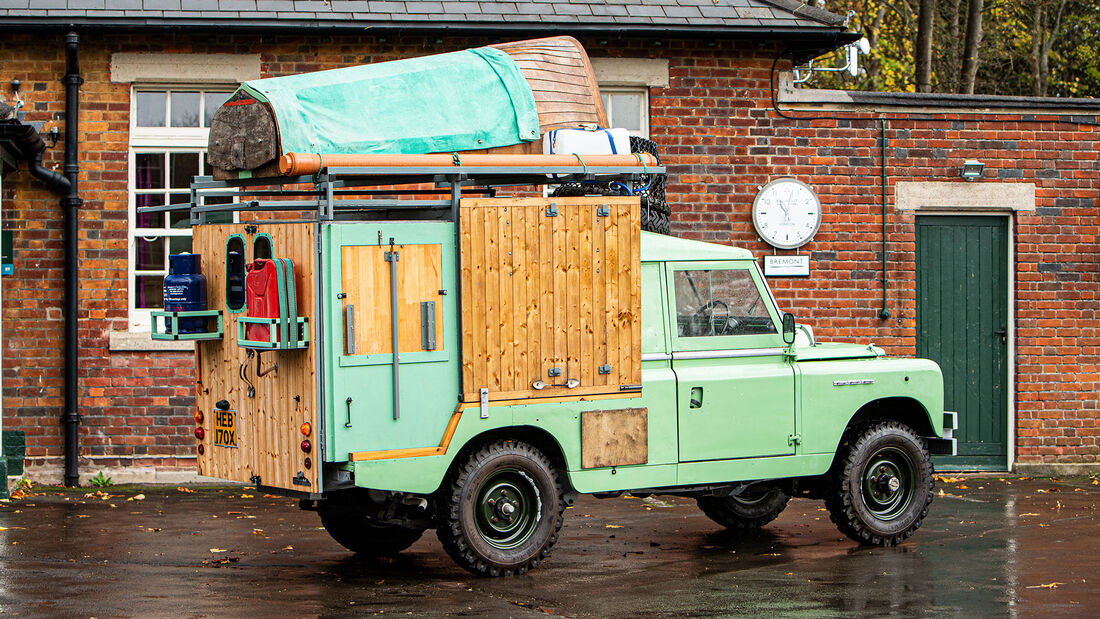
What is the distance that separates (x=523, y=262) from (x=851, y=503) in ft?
9.21

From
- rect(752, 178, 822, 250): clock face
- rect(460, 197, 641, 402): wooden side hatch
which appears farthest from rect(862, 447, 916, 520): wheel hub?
rect(752, 178, 822, 250): clock face

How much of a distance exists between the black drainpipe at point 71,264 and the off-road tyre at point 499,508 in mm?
5439

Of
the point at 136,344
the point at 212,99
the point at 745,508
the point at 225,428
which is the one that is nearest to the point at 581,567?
the point at 745,508

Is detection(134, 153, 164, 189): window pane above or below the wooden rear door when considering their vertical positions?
above

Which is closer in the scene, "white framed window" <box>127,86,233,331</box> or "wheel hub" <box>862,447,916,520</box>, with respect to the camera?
"wheel hub" <box>862,447,916,520</box>

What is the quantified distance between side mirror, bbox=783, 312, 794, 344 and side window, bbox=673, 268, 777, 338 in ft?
0.36

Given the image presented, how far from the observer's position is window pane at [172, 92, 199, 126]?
12594mm

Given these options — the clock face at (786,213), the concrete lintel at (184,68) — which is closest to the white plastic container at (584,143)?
the clock face at (786,213)

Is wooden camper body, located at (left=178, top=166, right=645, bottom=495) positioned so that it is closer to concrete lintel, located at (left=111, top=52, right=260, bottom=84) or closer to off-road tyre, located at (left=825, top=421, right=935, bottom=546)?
off-road tyre, located at (left=825, top=421, right=935, bottom=546)

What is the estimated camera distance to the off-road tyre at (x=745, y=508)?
1002 cm

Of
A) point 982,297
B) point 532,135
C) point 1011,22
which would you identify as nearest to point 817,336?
point 982,297

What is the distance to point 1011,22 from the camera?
992 inches

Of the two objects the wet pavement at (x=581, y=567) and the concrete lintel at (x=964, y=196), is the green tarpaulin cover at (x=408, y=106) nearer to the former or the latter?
the wet pavement at (x=581, y=567)

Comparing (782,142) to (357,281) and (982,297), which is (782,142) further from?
(357,281)
